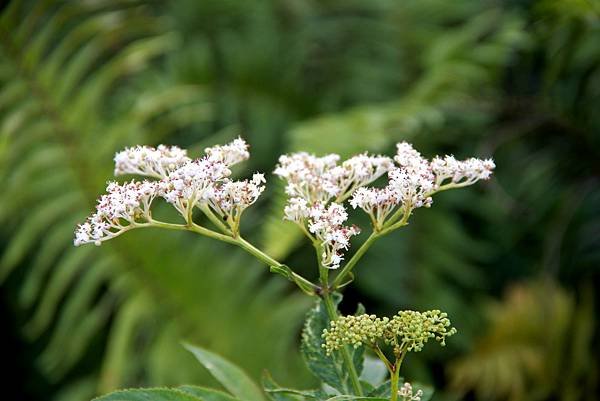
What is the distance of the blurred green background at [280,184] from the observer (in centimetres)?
214

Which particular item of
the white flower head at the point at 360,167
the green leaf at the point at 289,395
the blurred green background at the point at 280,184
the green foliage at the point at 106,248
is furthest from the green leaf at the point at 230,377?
the green foliage at the point at 106,248

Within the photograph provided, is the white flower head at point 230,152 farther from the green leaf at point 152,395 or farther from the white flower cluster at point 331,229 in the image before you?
the green leaf at point 152,395

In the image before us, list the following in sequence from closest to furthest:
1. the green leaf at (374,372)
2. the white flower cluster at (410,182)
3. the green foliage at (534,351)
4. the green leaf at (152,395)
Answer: the green leaf at (152,395) → the white flower cluster at (410,182) → the green leaf at (374,372) → the green foliage at (534,351)

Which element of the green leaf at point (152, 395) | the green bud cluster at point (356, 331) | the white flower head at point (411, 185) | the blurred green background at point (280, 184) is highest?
the blurred green background at point (280, 184)

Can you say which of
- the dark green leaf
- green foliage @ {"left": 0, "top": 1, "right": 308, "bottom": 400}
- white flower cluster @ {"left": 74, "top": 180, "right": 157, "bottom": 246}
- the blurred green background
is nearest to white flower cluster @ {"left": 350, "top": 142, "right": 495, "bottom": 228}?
the dark green leaf

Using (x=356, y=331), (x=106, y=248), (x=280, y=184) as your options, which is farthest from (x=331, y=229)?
(x=106, y=248)

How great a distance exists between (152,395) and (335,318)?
0.17 m

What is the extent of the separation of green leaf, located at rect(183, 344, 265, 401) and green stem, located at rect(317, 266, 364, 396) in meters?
0.13

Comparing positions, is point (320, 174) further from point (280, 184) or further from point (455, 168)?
point (280, 184)

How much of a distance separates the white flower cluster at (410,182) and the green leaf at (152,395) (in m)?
0.24

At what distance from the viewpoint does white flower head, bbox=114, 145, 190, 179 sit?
2.57 ft

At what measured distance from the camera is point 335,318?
0.68 m

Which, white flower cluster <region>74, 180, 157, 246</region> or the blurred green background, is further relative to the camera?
the blurred green background

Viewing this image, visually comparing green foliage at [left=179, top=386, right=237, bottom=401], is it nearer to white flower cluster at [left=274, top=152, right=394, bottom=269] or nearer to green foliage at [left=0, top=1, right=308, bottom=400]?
white flower cluster at [left=274, top=152, right=394, bottom=269]
